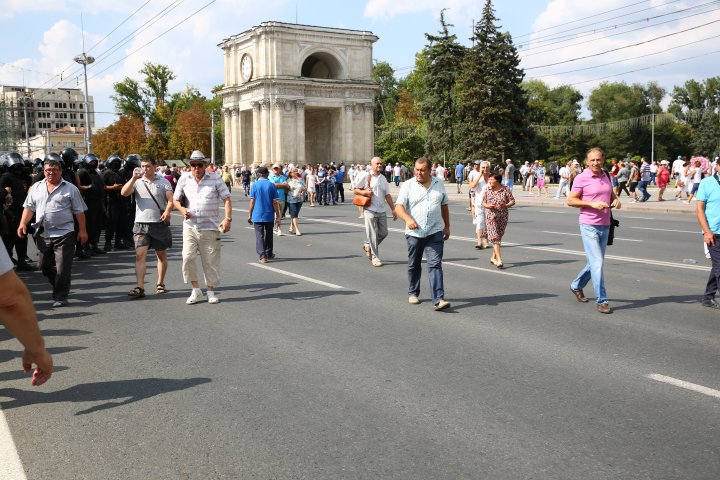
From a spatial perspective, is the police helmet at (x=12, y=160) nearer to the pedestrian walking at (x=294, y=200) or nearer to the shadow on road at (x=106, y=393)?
the pedestrian walking at (x=294, y=200)

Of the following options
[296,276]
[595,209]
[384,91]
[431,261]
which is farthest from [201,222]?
[384,91]

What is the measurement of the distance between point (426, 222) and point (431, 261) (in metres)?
0.49

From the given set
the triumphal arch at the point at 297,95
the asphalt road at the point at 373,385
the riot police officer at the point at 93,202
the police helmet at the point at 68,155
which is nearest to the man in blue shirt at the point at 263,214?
the asphalt road at the point at 373,385

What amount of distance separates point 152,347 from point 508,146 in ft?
179

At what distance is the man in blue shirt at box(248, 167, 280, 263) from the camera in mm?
13469

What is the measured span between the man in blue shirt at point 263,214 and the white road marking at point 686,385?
8791 millimetres

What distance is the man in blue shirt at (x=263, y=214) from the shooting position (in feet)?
44.2

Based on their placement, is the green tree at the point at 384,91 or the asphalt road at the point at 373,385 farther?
the green tree at the point at 384,91

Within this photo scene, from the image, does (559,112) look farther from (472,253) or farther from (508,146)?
(472,253)

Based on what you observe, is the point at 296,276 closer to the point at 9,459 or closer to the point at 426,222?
the point at 426,222

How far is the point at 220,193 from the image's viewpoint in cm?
910

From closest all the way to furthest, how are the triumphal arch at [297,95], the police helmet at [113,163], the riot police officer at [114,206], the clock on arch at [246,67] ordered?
the riot police officer at [114,206] → the police helmet at [113,163] → the triumphal arch at [297,95] → the clock on arch at [246,67]

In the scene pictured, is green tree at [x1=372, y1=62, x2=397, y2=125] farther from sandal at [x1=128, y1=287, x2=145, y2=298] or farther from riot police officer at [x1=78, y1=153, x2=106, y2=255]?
sandal at [x1=128, y1=287, x2=145, y2=298]

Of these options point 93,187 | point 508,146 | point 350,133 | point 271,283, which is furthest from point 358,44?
point 271,283
